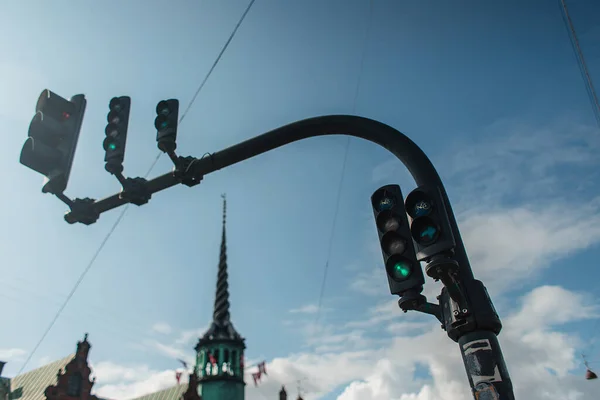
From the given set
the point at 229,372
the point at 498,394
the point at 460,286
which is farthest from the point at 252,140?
the point at 229,372

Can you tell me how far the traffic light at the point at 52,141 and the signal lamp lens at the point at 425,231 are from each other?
13.4ft

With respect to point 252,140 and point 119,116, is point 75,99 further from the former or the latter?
point 252,140

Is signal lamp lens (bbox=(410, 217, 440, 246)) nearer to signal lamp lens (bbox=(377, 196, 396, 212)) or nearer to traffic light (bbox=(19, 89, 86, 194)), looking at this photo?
signal lamp lens (bbox=(377, 196, 396, 212))

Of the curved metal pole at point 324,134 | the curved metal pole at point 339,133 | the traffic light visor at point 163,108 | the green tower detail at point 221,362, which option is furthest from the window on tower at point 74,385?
the curved metal pole at point 339,133

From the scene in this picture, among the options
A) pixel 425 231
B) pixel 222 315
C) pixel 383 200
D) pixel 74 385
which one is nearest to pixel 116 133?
pixel 383 200

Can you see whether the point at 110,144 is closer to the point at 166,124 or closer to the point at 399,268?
the point at 166,124

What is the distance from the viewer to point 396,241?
392 cm

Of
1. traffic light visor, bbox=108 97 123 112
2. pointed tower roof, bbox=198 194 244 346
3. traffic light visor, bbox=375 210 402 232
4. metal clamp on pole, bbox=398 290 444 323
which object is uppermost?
pointed tower roof, bbox=198 194 244 346

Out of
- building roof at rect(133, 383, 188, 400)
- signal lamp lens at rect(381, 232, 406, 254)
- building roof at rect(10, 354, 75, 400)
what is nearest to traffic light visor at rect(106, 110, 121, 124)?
signal lamp lens at rect(381, 232, 406, 254)

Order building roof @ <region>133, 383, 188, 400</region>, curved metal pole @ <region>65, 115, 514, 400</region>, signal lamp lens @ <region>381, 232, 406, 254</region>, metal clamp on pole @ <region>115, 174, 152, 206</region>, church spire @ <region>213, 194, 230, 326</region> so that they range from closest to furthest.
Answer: curved metal pole @ <region>65, 115, 514, 400</region>, signal lamp lens @ <region>381, 232, 406, 254</region>, metal clamp on pole @ <region>115, 174, 152, 206</region>, building roof @ <region>133, 383, 188, 400</region>, church spire @ <region>213, 194, 230, 326</region>

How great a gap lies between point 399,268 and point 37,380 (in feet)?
166

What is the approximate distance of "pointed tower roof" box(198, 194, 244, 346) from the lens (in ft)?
194

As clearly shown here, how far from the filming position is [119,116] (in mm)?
5262

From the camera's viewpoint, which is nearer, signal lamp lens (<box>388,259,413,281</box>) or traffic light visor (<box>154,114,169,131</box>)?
signal lamp lens (<box>388,259,413,281</box>)
